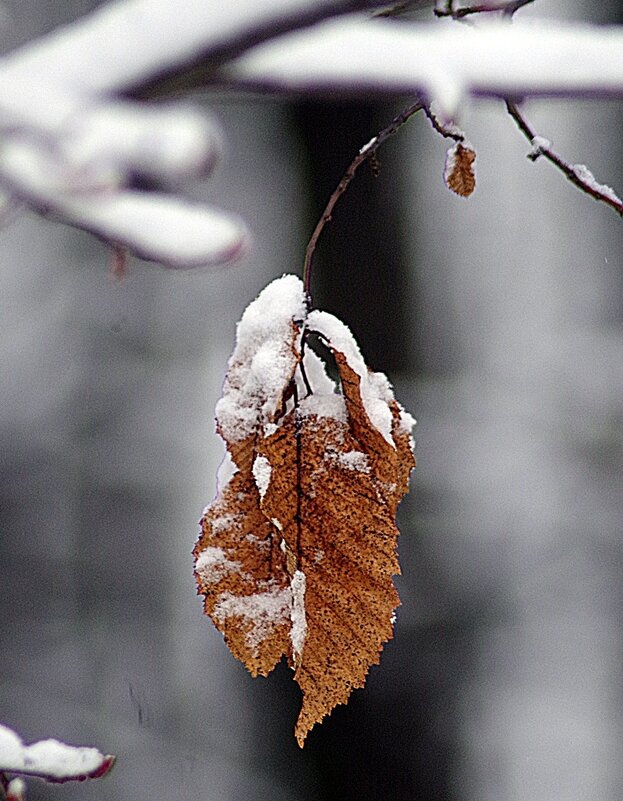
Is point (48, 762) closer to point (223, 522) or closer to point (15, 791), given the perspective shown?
point (15, 791)

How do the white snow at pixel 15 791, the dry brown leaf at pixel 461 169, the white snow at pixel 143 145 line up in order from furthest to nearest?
the dry brown leaf at pixel 461 169, the white snow at pixel 15 791, the white snow at pixel 143 145

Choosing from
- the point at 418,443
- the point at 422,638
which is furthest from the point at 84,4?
the point at 422,638

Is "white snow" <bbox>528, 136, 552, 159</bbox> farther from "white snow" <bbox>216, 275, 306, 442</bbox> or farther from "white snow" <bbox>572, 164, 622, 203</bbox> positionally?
"white snow" <bbox>216, 275, 306, 442</bbox>

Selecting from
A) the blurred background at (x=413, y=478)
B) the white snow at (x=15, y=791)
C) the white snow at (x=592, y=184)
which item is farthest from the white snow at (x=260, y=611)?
the blurred background at (x=413, y=478)

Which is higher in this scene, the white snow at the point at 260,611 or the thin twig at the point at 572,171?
the thin twig at the point at 572,171

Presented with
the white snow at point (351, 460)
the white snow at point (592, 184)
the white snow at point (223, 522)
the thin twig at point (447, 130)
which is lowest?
the white snow at point (223, 522)

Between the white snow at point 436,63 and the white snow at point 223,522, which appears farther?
the white snow at point 223,522

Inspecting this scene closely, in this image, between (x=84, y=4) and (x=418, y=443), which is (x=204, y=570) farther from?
(x=84, y=4)

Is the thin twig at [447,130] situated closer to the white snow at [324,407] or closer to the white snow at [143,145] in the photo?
the white snow at [324,407]
